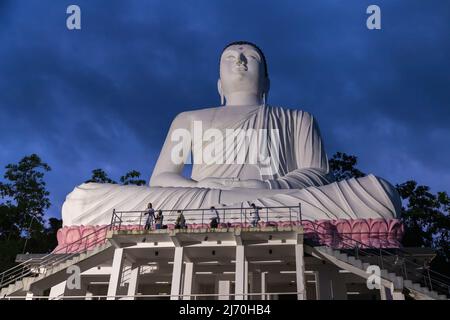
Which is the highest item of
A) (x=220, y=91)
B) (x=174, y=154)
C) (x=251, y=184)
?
(x=220, y=91)

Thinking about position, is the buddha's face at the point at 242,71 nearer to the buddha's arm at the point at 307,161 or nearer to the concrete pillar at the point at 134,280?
the buddha's arm at the point at 307,161

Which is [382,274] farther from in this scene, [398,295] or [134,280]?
[134,280]

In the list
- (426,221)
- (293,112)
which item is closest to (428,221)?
(426,221)

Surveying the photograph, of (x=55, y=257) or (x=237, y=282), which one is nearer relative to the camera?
(x=237, y=282)

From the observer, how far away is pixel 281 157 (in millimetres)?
15242

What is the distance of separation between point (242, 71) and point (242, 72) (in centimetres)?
4

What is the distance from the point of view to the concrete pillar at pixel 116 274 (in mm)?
9500

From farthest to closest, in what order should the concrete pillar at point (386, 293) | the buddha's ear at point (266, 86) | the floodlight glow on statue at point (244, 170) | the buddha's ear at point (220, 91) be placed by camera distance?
the buddha's ear at point (266, 86)
the buddha's ear at point (220, 91)
the floodlight glow on statue at point (244, 170)
the concrete pillar at point (386, 293)

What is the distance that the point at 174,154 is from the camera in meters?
16.1

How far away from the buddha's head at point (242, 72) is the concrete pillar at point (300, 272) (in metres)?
9.01

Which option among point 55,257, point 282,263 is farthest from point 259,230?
point 55,257

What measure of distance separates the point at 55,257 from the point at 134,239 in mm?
2641

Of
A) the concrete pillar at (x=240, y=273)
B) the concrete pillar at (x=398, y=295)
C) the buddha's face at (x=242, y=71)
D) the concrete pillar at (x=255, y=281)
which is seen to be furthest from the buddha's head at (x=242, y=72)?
the concrete pillar at (x=398, y=295)
